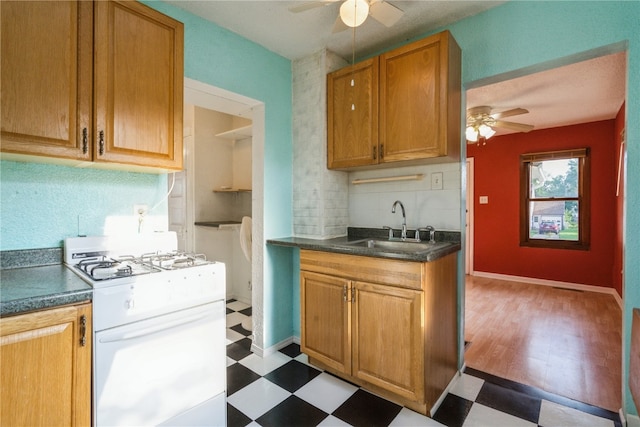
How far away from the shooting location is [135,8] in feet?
4.88

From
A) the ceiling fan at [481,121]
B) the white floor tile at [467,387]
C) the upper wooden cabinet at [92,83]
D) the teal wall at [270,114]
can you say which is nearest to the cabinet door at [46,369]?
the upper wooden cabinet at [92,83]

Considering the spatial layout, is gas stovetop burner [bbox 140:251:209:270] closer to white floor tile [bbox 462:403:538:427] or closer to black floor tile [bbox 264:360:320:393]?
black floor tile [bbox 264:360:320:393]

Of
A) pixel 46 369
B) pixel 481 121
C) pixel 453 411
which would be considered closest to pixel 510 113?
pixel 481 121

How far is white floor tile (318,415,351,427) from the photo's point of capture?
1.61 metres

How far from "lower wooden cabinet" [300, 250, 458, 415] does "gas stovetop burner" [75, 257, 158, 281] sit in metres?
1.08

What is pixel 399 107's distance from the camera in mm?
2047

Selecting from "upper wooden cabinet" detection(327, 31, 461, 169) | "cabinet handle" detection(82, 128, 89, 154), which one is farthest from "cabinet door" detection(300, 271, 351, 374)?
"cabinet handle" detection(82, 128, 89, 154)

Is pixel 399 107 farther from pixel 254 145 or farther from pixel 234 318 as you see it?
pixel 234 318

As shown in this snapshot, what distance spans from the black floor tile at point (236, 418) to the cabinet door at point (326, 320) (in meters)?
0.61

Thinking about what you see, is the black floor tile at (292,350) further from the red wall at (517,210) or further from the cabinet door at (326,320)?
the red wall at (517,210)

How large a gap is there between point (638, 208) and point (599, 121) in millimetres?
3710

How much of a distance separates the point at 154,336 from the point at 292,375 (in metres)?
1.18

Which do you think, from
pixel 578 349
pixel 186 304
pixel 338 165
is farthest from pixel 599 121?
pixel 186 304

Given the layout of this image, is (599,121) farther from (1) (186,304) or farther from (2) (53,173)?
(2) (53,173)
